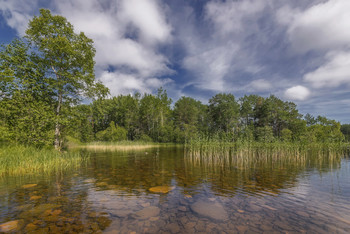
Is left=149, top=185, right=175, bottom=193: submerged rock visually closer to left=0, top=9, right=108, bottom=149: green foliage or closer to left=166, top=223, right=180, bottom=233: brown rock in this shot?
left=166, top=223, right=180, bottom=233: brown rock

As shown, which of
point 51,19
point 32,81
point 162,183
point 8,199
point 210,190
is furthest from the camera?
point 51,19

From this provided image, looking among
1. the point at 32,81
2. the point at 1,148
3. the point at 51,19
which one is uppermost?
the point at 51,19

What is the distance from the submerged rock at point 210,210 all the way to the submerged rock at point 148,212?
1.23 m

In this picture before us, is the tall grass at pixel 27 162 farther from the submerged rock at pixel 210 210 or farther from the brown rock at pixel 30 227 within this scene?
the submerged rock at pixel 210 210

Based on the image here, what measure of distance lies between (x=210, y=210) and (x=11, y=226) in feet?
17.6

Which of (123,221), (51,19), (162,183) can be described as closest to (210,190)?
(162,183)

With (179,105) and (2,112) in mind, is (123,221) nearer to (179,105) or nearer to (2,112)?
(2,112)

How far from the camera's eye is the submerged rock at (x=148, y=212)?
4.57 metres

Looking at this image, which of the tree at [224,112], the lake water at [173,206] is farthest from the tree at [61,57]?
the tree at [224,112]

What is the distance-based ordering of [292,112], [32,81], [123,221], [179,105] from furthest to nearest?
[179,105] < [292,112] < [32,81] < [123,221]

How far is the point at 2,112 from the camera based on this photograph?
1206cm

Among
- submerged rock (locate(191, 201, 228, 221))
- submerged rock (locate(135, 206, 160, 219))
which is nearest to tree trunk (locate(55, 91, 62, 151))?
submerged rock (locate(135, 206, 160, 219))

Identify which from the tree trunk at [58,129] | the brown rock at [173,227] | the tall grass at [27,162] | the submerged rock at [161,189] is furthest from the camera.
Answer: the tree trunk at [58,129]

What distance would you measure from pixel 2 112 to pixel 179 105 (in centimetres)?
4904
